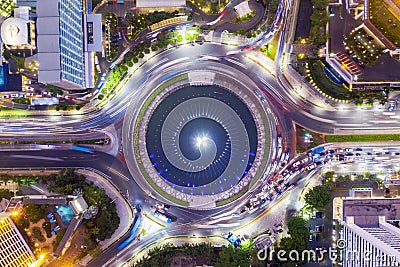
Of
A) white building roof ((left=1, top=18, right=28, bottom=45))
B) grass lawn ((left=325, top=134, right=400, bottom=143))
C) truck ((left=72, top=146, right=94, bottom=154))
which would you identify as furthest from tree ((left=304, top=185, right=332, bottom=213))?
white building roof ((left=1, top=18, right=28, bottom=45))

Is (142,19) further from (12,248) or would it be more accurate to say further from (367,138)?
(367,138)

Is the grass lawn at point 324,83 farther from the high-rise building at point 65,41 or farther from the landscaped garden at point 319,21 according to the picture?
the high-rise building at point 65,41

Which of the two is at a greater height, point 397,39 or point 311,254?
point 397,39

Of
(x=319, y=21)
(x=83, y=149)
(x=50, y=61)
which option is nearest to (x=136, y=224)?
(x=83, y=149)

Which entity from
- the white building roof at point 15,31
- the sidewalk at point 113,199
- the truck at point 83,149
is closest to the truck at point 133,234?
the sidewalk at point 113,199

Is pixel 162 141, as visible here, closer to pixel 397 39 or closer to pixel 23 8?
pixel 23 8

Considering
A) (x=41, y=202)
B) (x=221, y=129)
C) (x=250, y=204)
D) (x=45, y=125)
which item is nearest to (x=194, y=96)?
(x=221, y=129)
